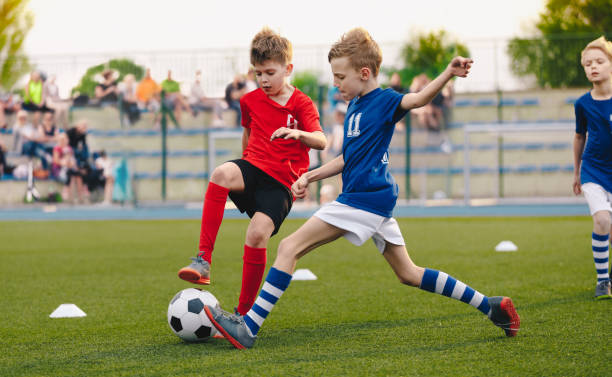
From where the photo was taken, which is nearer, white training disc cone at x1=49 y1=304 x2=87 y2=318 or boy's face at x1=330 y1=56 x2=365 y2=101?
boy's face at x1=330 y1=56 x2=365 y2=101

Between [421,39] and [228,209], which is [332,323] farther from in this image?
[421,39]

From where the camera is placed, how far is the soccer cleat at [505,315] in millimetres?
3775

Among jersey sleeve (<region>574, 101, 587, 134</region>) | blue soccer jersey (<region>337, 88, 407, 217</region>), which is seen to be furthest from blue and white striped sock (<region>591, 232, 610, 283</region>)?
blue soccer jersey (<region>337, 88, 407, 217</region>)

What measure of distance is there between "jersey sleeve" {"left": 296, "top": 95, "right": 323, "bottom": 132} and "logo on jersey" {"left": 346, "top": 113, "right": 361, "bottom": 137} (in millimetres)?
505

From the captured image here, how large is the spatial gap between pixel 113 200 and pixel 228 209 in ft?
10.3

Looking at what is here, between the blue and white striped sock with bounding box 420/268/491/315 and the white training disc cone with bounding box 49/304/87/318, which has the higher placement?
the blue and white striped sock with bounding box 420/268/491/315

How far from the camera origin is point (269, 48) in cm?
407

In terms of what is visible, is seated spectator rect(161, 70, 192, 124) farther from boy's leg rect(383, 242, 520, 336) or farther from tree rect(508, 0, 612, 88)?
boy's leg rect(383, 242, 520, 336)

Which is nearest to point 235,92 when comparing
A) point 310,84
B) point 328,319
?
point 310,84

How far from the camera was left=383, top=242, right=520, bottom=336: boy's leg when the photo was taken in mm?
3766

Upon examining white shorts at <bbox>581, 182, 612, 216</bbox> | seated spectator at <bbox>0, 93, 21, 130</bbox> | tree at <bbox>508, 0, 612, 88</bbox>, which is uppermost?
tree at <bbox>508, 0, 612, 88</bbox>

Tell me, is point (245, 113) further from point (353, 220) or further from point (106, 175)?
point (106, 175)

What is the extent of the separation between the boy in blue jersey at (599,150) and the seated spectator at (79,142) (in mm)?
16357

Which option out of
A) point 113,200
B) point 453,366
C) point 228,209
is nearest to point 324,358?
point 453,366
